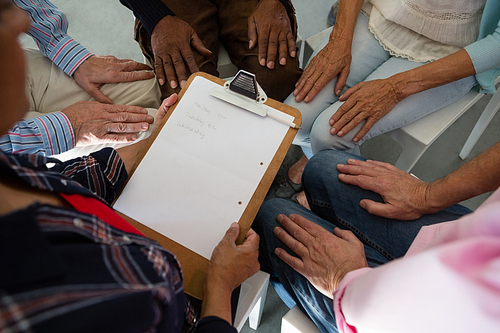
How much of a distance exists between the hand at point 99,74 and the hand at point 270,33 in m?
0.42

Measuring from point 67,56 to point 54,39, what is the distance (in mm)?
64

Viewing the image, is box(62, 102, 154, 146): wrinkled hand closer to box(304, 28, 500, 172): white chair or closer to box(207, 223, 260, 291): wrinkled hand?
box(207, 223, 260, 291): wrinkled hand

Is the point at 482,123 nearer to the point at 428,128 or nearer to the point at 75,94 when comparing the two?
the point at 428,128

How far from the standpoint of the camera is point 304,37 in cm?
168

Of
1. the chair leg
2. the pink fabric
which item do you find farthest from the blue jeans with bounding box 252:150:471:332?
the chair leg

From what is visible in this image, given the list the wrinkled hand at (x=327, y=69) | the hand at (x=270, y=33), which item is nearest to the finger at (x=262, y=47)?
the hand at (x=270, y=33)

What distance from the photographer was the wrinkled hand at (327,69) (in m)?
0.95

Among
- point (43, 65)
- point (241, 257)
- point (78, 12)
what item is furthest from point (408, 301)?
point (78, 12)

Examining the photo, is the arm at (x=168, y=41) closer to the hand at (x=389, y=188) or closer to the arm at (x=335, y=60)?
the arm at (x=335, y=60)

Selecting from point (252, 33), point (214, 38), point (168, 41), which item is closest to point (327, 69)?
point (252, 33)

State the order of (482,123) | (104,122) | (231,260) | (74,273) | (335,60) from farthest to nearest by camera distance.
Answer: (482,123)
(335,60)
(104,122)
(231,260)
(74,273)

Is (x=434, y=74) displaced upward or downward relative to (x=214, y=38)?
upward

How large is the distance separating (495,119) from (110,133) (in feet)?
5.71

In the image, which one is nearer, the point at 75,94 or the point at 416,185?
the point at 416,185
